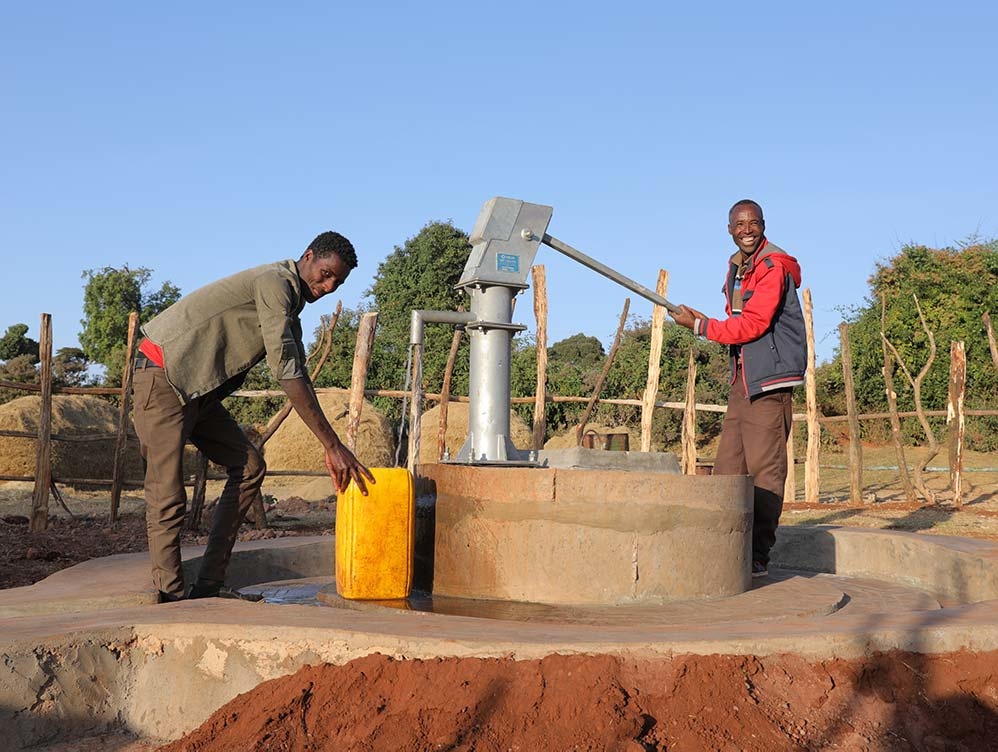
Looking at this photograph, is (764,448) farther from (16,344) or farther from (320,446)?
(16,344)

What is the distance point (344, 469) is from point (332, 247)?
91cm

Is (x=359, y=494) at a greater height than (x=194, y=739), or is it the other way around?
(x=359, y=494)

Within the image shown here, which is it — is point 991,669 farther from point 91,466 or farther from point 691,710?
point 91,466

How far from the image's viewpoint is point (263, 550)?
195 inches

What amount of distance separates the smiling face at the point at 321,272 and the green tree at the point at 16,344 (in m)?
24.0

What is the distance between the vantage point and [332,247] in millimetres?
3895

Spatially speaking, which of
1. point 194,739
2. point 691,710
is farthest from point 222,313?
point 691,710

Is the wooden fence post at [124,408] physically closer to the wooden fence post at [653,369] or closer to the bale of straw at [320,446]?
the wooden fence post at [653,369]

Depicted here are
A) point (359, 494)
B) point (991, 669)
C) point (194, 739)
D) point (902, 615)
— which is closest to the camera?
point (194, 739)

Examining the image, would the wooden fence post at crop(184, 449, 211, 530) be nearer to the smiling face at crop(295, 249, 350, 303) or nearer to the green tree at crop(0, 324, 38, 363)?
the smiling face at crop(295, 249, 350, 303)

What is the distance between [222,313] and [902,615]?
269 cm

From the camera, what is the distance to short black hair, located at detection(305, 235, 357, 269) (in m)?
3.89

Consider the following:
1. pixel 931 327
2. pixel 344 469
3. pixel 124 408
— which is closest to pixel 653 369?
pixel 124 408

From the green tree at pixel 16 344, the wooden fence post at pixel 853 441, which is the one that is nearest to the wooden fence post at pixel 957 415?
the wooden fence post at pixel 853 441
